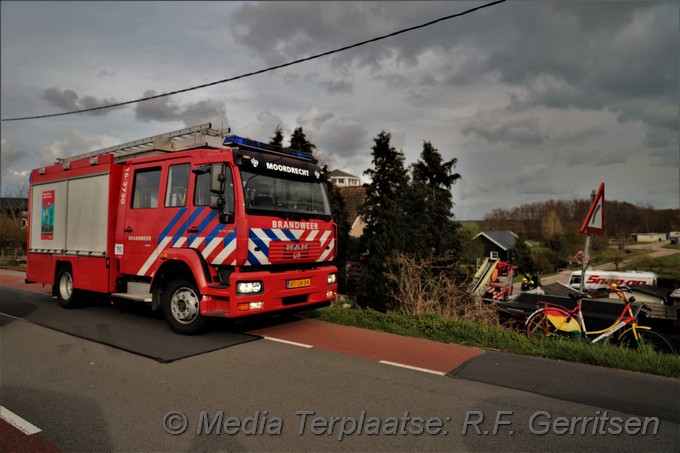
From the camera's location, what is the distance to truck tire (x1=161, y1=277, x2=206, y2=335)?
6621mm

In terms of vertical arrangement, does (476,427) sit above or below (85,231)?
below

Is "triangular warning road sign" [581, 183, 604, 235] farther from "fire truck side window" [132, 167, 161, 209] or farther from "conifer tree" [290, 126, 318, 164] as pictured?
"conifer tree" [290, 126, 318, 164]

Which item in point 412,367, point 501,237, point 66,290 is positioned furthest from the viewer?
point 501,237

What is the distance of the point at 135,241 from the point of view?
7656 millimetres

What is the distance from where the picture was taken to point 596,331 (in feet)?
21.7

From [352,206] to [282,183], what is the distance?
25.8m

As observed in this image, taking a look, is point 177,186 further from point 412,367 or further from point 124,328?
point 412,367

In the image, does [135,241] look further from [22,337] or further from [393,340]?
[393,340]

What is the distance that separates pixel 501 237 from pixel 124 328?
67371mm

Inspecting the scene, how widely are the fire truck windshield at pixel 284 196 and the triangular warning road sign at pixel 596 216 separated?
13.8 feet

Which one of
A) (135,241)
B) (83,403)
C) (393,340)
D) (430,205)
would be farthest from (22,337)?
(430,205)

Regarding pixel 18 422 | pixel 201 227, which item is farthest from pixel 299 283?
pixel 18 422

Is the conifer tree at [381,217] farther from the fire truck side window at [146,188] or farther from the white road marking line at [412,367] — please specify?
the white road marking line at [412,367]

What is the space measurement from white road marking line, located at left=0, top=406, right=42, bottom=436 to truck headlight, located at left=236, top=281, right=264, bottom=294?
2.78 meters
